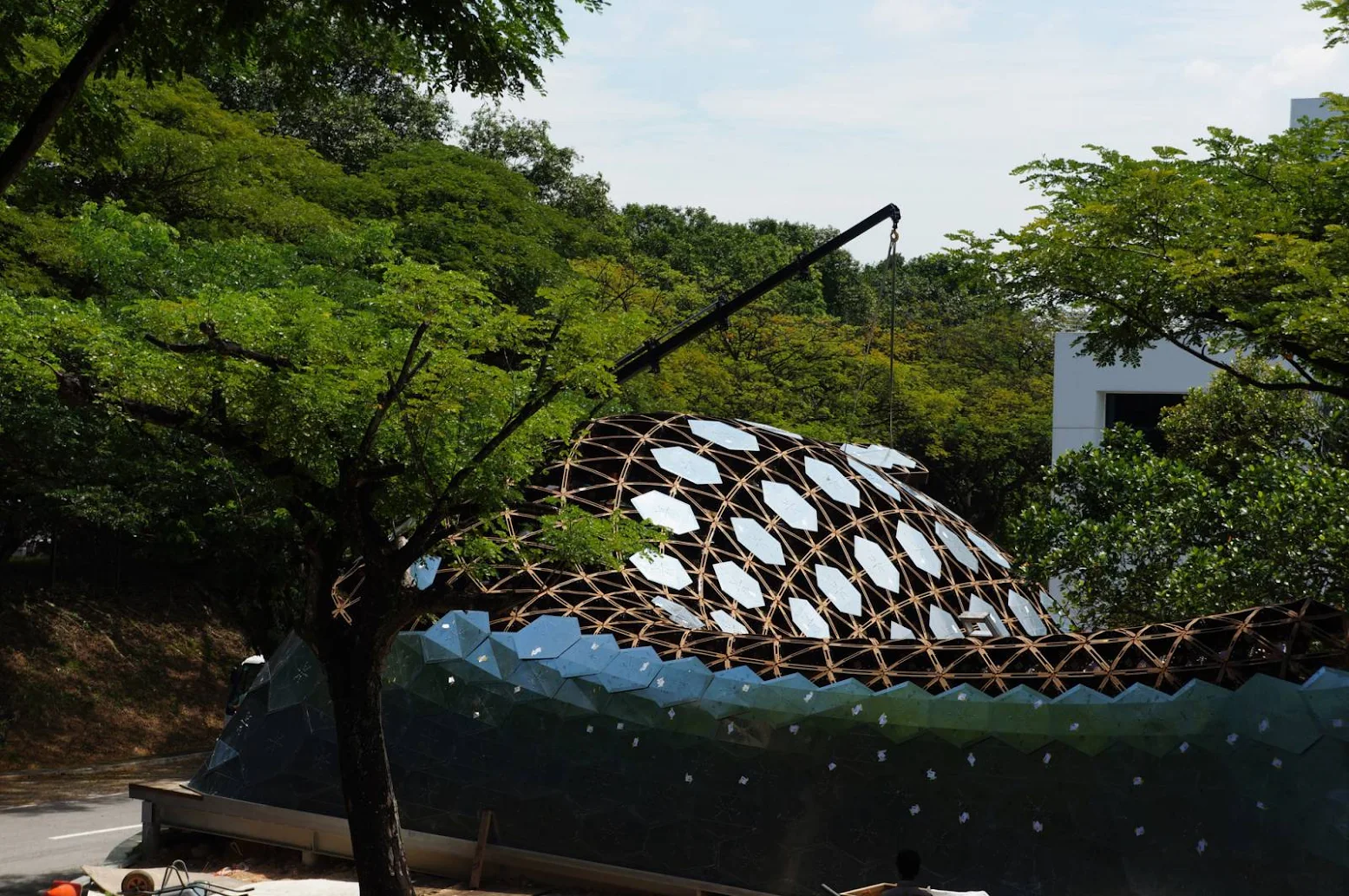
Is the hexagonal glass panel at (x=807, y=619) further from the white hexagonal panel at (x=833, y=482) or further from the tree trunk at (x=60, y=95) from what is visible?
the tree trunk at (x=60, y=95)

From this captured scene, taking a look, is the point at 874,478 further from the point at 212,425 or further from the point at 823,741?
the point at 212,425

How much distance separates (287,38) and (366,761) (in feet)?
21.4

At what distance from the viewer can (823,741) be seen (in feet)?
45.5

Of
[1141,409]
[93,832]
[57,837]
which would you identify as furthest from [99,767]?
[1141,409]

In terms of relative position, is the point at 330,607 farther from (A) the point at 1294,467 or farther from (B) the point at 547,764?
(A) the point at 1294,467

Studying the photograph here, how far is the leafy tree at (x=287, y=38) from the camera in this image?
9312mm

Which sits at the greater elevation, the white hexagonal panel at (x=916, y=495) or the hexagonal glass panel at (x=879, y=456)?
the hexagonal glass panel at (x=879, y=456)

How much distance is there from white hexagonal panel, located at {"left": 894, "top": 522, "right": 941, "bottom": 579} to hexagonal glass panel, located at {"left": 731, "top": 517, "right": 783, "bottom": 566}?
2507mm

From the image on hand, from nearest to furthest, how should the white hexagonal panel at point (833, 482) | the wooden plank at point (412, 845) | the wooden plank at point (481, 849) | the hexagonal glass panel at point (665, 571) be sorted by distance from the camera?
the wooden plank at point (412, 845) < the wooden plank at point (481, 849) < the hexagonal glass panel at point (665, 571) < the white hexagonal panel at point (833, 482)

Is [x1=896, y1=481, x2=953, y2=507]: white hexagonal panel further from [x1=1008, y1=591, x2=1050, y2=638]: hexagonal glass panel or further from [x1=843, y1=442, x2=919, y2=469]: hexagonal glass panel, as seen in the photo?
[x1=1008, y1=591, x2=1050, y2=638]: hexagonal glass panel

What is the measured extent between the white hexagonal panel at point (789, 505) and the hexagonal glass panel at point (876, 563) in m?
0.77

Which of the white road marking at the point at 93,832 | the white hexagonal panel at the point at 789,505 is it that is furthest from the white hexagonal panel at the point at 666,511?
the white road marking at the point at 93,832


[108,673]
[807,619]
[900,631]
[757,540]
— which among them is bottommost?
[108,673]

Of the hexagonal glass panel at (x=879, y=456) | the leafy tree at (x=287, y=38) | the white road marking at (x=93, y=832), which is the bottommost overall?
the white road marking at (x=93, y=832)
